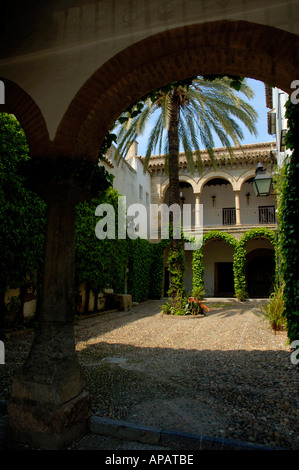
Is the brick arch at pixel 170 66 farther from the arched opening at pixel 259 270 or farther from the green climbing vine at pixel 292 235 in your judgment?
the arched opening at pixel 259 270

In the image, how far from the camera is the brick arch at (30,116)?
2938 mm

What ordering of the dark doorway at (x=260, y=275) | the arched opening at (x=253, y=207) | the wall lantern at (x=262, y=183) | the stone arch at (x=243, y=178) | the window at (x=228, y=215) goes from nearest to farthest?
the wall lantern at (x=262, y=183), the stone arch at (x=243, y=178), the dark doorway at (x=260, y=275), the arched opening at (x=253, y=207), the window at (x=228, y=215)

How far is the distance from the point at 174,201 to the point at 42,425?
907 cm

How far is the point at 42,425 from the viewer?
7.53ft

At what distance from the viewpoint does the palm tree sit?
10.6 metres

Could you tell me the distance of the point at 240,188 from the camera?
19172 millimetres

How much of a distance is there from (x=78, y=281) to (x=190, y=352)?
185 inches

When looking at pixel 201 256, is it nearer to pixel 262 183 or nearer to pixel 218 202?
pixel 218 202

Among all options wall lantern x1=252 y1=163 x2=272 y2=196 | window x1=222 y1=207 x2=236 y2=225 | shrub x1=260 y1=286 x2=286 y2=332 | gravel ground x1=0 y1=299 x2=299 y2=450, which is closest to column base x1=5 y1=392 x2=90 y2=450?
gravel ground x1=0 y1=299 x2=299 y2=450

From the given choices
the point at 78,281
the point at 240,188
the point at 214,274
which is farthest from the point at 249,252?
the point at 78,281

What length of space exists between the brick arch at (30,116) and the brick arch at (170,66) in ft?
0.54

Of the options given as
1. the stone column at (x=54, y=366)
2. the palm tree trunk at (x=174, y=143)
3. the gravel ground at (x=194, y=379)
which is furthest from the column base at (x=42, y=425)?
the palm tree trunk at (x=174, y=143)

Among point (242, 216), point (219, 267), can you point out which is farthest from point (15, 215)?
point (242, 216)

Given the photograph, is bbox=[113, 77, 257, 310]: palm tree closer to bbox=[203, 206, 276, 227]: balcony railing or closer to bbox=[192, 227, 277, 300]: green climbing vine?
bbox=[192, 227, 277, 300]: green climbing vine
